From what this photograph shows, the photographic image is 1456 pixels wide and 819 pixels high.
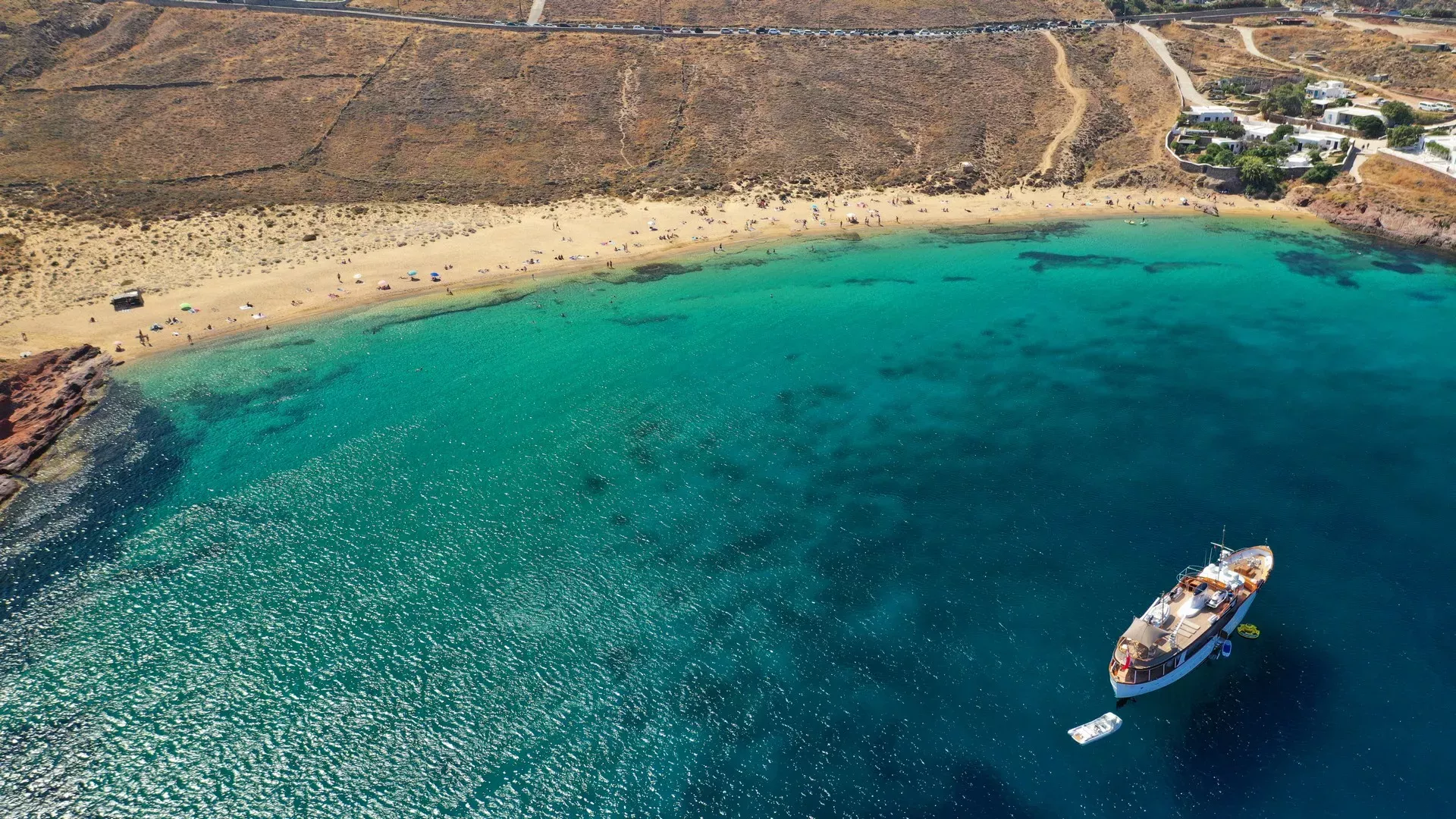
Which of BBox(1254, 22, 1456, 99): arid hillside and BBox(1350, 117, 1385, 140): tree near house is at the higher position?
BBox(1254, 22, 1456, 99): arid hillside

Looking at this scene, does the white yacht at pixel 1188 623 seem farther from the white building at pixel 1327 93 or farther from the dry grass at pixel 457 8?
the dry grass at pixel 457 8

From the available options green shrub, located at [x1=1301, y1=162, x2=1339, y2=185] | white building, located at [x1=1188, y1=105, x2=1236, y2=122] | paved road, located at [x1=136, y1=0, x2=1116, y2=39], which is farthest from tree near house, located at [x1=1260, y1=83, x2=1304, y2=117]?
paved road, located at [x1=136, y1=0, x2=1116, y2=39]

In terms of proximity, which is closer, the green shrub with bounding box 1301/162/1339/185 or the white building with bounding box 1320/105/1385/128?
the green shrub with bounding box 1301/162/1339/185

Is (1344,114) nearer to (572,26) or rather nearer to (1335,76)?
(1335,76)

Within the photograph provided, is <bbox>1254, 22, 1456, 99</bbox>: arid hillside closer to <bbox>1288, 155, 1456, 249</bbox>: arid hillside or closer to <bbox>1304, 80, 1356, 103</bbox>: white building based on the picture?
<bbox>1304, 80, 1356, 103</bbox>: white building

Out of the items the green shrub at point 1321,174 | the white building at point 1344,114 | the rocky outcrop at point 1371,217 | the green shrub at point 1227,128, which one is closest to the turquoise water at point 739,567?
the rocky outcrop at point 1371,217

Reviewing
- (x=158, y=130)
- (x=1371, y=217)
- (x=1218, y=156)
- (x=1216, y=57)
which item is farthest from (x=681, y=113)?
(x=1216, y=57)

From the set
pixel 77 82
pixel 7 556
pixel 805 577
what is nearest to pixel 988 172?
pixel 805 577
